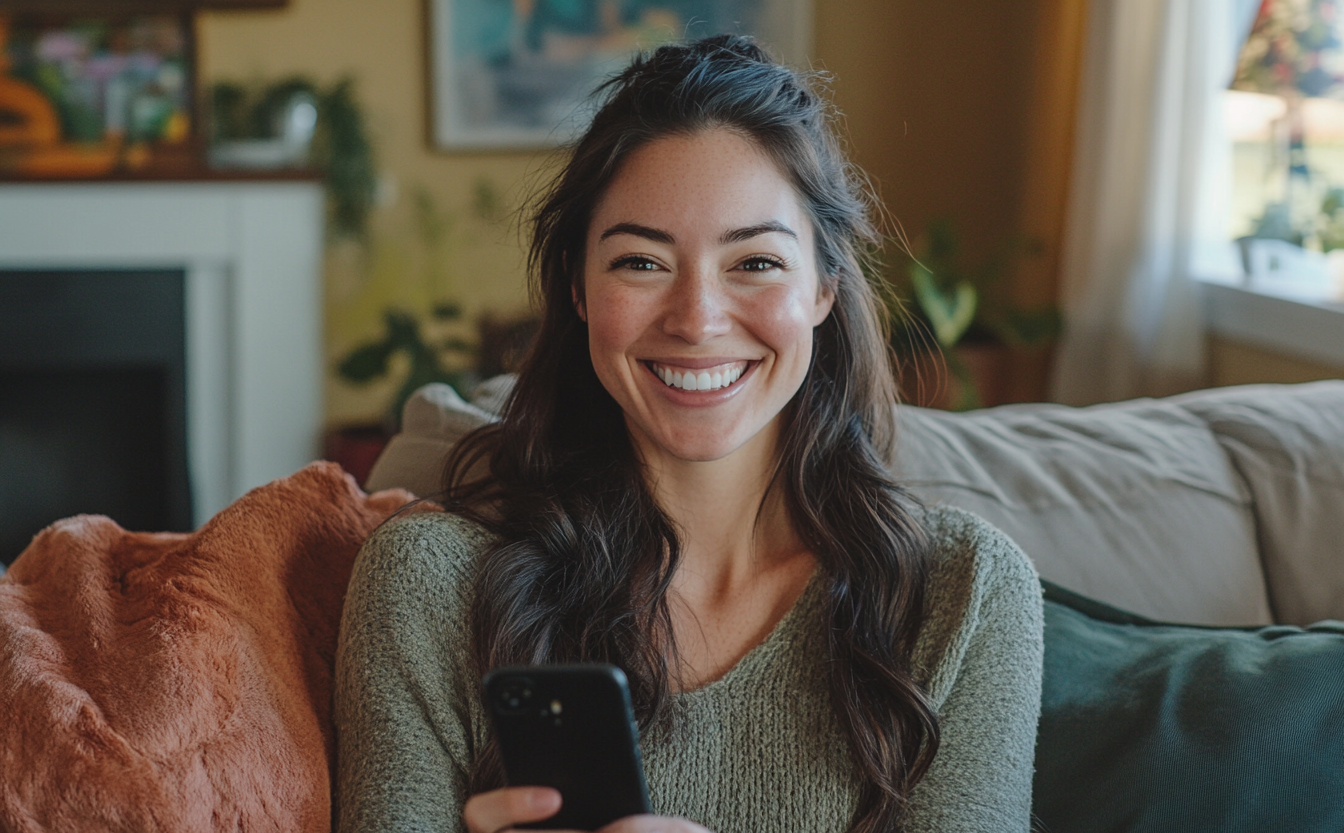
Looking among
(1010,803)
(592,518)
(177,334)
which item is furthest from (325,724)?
(177,334)

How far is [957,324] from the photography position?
3203 millimetres

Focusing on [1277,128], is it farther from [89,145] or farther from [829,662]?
[89,145]

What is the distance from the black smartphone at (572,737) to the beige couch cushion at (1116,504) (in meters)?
0.63

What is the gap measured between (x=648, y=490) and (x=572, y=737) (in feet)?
1.31

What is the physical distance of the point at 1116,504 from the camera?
151cm

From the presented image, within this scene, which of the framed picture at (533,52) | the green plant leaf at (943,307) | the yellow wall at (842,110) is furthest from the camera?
the framed picture at (533,52)

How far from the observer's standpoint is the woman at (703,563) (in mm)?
1101

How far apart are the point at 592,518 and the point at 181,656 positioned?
40cm

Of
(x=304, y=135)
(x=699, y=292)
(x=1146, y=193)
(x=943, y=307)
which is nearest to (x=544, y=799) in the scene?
(x=699, y=292)

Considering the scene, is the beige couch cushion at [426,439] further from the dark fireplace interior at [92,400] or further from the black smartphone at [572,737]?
the dark fireplace interior at [92,400]

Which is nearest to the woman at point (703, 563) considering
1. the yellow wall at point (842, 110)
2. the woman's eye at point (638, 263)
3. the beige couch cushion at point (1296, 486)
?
the woman's eye at point (638, 263)

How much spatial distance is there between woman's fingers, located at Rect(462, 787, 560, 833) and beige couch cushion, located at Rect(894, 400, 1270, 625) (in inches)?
26.2

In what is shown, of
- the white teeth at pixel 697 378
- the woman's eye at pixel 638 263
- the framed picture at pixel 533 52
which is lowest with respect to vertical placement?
the white teeth at pixel 697 378

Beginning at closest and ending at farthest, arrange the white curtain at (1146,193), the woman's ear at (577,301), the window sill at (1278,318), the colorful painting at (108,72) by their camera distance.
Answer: the woman's ear at (577,301)
the window sill at (1278,318)
the white curtain at (1146,193)
the colorful painting at (108,72)
